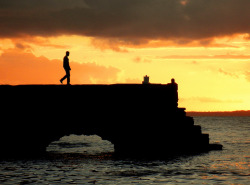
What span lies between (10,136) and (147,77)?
28.6 feet

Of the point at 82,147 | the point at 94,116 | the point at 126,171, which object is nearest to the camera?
the point at 126,171

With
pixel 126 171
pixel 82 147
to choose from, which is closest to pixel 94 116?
pixel 126 171

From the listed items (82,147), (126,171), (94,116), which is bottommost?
(82,147)

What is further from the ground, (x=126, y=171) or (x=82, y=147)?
(x=126, y=171)

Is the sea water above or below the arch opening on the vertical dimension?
above

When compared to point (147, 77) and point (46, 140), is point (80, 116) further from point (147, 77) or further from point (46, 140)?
point (147, 77)

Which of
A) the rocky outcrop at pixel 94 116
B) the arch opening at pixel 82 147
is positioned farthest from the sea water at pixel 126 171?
the arch opening at pixel 82 147

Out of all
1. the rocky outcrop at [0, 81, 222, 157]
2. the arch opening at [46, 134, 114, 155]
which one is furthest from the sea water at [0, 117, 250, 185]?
the arch opening at [46, 134, 114, 155]

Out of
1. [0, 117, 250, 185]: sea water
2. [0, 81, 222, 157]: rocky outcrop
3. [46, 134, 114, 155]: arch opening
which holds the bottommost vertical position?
[46, 134, 114, 155]: arch opening

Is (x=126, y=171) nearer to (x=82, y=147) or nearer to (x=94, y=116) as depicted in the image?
(x=94, y=116)

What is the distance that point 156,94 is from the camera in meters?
29.9

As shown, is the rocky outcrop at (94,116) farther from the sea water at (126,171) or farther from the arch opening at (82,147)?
the arch opening at (82,147)

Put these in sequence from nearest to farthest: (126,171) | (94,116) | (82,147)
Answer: (126,171)
(94,116)
(82,147)

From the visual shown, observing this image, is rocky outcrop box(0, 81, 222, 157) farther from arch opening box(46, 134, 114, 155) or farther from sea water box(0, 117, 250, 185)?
arch opening box(46, 134, 114, 155)
